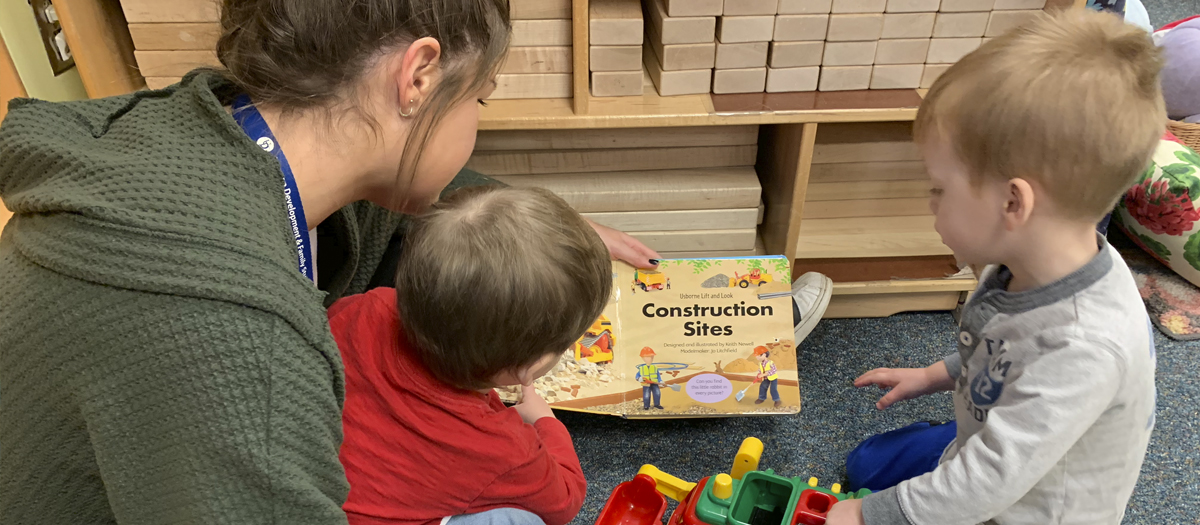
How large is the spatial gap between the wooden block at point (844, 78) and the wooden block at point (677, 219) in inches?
9.5

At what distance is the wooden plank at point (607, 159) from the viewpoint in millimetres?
1299

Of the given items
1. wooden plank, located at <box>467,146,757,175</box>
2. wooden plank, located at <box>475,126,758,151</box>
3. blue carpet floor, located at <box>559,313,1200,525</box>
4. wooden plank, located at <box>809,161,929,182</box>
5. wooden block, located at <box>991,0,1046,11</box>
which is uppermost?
wooden block, located at <box>991,0,1046,11</box>

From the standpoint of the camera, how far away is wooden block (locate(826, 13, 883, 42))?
1104 mm

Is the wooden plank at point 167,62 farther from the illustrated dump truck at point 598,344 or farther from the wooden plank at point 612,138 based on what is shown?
the illustrated dump truck at point 598,344

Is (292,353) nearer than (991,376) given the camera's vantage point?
Yes

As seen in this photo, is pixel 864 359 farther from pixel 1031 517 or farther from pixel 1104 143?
pixel 1104 143

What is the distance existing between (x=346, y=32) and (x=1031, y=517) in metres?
0.82

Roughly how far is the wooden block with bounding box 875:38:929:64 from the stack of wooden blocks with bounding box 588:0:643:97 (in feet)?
1.17

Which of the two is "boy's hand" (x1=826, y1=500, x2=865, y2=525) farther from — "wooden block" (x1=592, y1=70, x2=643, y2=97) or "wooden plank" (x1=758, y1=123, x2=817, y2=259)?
"wooden block" (x1=592, y1=70, x2=643, y2=97)

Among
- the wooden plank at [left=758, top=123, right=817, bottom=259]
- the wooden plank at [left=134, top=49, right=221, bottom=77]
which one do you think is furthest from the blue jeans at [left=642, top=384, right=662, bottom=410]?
the wooden plank at [left=134, top=49, right=221, bottom=77]

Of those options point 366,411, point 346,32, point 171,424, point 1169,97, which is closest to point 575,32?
point 346,32

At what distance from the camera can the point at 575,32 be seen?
1077 mm

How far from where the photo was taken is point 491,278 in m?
0.67

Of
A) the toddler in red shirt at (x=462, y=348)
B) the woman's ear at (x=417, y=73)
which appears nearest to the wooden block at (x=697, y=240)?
the toddler in red shirt at (x=462, y=348)
